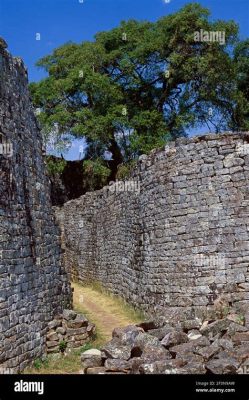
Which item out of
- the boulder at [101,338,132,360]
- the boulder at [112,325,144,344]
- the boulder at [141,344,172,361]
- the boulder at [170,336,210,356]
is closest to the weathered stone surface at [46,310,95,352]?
the boulder at [112,325,144,344]

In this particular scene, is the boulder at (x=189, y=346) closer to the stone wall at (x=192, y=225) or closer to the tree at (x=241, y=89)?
the stone wall at (x=192, y=225)

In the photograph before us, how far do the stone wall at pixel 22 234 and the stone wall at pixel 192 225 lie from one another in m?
2.20

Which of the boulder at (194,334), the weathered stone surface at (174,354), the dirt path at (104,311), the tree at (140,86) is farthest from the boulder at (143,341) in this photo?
the tree at (140,86)

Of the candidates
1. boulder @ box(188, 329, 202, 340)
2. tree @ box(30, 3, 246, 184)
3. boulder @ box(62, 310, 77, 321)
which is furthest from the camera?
tree @ box(30, 3, 246, 184)

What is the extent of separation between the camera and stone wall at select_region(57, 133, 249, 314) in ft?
33.4

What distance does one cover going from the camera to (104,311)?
14.5 metres

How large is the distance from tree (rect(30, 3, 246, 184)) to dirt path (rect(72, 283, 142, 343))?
1180cm

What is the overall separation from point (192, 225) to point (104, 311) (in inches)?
189

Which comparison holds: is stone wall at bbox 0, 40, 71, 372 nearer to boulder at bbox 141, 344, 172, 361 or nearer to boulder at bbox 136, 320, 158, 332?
boulder at bbox 136, 320, 158, 332

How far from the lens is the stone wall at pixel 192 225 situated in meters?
10.2

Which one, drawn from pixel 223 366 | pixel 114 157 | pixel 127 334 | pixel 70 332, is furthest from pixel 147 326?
pixel 114 157

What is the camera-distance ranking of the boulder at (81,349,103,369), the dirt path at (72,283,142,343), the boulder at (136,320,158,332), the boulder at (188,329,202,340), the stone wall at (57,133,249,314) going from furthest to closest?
the dirt path at (72,283,142,343) → the stone wall at (57,133,249,314) → the boulder at (136,320,158,332) → the boulder at (188,329,202,340) → the boulder at (81,349,103,369)

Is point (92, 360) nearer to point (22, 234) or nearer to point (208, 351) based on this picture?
point (208, 351)
